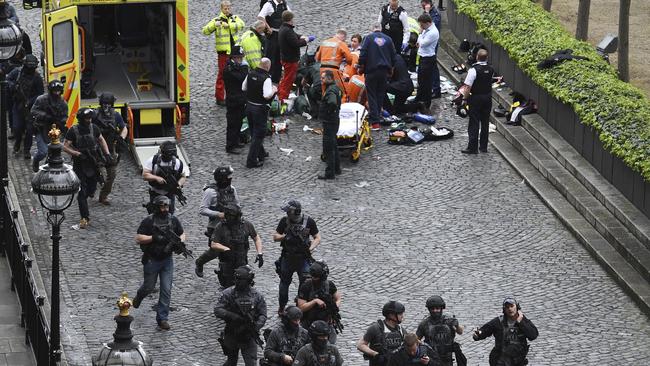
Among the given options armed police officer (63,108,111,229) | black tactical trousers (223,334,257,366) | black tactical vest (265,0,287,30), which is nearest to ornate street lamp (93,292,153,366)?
black tactical trousers (223,334,257,366)

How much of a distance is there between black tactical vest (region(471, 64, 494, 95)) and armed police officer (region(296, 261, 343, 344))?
7.80 m

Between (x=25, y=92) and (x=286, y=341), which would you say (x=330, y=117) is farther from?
(x=286, y=341)

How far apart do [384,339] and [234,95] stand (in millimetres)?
8400

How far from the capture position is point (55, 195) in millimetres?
16172

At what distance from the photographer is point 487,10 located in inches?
1112

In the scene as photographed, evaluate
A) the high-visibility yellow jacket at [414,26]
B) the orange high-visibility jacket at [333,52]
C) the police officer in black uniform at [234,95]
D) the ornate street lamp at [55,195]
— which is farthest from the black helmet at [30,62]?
the ornate street lamp at [55,195]

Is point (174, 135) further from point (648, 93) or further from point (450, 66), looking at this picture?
point (648, 93)

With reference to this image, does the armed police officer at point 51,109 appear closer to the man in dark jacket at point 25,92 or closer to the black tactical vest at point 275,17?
the man in dark jacket at point 25,92

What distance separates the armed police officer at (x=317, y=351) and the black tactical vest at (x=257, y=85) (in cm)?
833

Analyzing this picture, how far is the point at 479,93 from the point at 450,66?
425 centimetres

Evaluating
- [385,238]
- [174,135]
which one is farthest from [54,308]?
[174,135]

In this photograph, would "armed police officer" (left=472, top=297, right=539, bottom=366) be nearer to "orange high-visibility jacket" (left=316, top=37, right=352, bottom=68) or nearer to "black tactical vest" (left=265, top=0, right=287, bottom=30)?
"orange high-visibility jacket" (left=316, top=37, right=352, bottom=68)

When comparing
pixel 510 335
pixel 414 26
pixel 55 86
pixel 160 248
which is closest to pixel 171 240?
pixel 160 248

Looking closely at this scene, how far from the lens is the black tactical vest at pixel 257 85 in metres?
23.5
